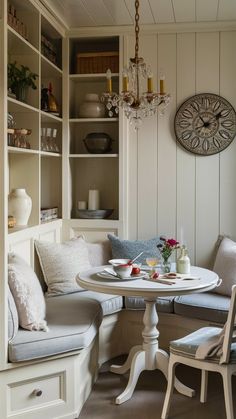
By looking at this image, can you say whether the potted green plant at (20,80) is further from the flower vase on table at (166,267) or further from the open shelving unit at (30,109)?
the flower vase on table at (166,267)

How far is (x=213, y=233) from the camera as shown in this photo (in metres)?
4.36

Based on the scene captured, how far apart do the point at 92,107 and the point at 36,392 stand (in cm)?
248

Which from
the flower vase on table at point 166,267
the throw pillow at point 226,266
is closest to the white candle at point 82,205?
the throw pillow at point 226,266

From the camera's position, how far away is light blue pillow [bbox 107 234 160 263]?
4.15 m

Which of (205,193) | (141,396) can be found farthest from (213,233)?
(141,396)

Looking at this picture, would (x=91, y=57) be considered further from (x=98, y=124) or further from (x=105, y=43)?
(x=98, y=124)

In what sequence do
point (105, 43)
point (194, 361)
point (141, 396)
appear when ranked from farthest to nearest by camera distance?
point (105, 43), point (141, 396), point (194, 361)

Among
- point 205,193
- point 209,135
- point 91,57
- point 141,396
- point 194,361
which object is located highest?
point 91,57

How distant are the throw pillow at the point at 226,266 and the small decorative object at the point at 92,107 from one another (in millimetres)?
1535

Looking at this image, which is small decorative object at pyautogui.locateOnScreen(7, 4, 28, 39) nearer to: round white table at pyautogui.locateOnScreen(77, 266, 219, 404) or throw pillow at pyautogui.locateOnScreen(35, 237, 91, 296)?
throw pillow at pyautogui.locateOnScreen(35, 237, 91, 296)

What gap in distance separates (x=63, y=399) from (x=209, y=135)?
7.99 feet

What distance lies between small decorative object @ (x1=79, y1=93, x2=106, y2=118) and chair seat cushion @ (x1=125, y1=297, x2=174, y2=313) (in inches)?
64.3

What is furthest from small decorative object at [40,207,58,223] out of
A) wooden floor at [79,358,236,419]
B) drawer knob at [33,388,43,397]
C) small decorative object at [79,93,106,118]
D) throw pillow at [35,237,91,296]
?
drawer knob at [33,388,43,397]

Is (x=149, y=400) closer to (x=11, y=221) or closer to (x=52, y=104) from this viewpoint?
A: (x=11, y=221)
